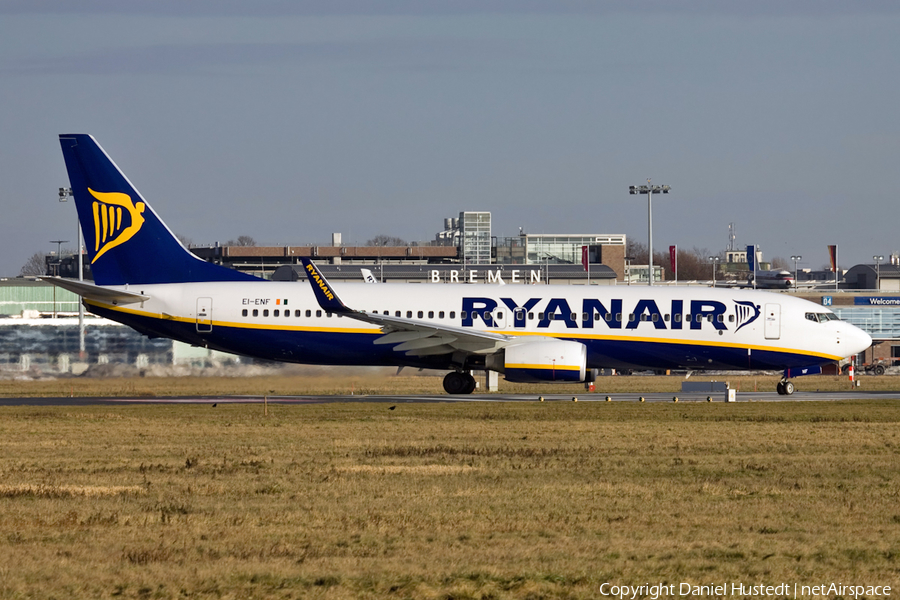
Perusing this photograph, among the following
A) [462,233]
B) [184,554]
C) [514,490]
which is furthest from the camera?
[462,233]

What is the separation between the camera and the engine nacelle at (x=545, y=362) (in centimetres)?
3319

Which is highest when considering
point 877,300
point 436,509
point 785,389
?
point 877,300

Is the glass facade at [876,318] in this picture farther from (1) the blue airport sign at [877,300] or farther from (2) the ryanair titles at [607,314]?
(2) the ryanair titles at [607,314]

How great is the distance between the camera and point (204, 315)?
118 ft

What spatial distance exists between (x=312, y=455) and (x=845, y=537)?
10325 millimetres

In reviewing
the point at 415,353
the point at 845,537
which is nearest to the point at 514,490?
the point at 845,537

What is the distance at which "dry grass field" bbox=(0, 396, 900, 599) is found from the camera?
9.84 metres

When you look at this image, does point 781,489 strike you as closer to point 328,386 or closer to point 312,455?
point 312,455

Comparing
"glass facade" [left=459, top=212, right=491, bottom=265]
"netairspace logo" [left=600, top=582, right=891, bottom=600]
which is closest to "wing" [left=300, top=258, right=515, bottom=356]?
"netairspace logo" [left=600, top=582, right=891, bottom=600]

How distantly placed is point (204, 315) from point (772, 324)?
19.2 m

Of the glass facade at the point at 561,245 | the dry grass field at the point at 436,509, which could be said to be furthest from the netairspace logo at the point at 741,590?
the glass facade at the point at 561,245

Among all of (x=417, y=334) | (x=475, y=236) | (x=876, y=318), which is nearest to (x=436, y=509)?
(x=417, y=334)

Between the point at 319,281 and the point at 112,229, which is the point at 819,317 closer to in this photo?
the point at 319,281

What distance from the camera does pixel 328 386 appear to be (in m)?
38.1
